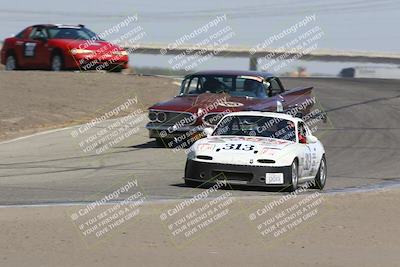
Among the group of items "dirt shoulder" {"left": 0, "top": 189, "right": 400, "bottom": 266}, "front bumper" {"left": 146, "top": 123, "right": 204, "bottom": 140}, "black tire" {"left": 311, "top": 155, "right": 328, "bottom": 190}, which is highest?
"dirt shoulder" {"left": 0, "top": 189, "right": 400, "bottom": 266}

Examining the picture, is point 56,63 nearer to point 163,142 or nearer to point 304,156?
point 163,142

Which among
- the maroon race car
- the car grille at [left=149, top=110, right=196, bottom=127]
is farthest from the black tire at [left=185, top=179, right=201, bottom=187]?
the car grille at [left=149, top=110, right=196, bottom=127]

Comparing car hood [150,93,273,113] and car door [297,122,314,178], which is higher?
car door [297,122,314,178]

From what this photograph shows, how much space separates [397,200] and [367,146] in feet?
23.4

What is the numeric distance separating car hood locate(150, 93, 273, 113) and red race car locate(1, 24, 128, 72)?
951 cm

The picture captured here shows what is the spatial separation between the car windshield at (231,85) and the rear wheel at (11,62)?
12.3m

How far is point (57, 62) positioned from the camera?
28688mm

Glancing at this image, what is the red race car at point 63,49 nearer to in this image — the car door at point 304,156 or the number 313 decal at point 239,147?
the car door at point 304,156

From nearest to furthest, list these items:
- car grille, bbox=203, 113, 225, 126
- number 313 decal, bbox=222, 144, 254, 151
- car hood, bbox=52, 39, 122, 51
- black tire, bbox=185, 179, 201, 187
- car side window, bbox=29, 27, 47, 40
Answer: number 313 decal, bbox=222, 144, 254, 151, black tire, bbox=185, 179, 201, 187, car grille, bbox=203, 113, 225, 126, car hood, bbox=52, 39, 122, 51, car side window, bbox=29, 27, 47, 40

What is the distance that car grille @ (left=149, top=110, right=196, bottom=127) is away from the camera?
17.9 metres

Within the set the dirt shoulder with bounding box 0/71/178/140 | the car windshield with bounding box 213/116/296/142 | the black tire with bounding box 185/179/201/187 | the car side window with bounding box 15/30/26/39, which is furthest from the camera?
the car side window with bounding box 15/30/26/39

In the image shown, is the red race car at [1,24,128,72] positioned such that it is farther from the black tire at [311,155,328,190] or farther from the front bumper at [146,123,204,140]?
the black tire at [311,155,328,190]

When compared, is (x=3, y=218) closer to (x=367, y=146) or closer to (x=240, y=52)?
(x=367, y=146)

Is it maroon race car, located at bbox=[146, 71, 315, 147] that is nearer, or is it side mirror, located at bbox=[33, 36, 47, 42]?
maroon race car, located at bbox=[146, 71, 315, 147]
